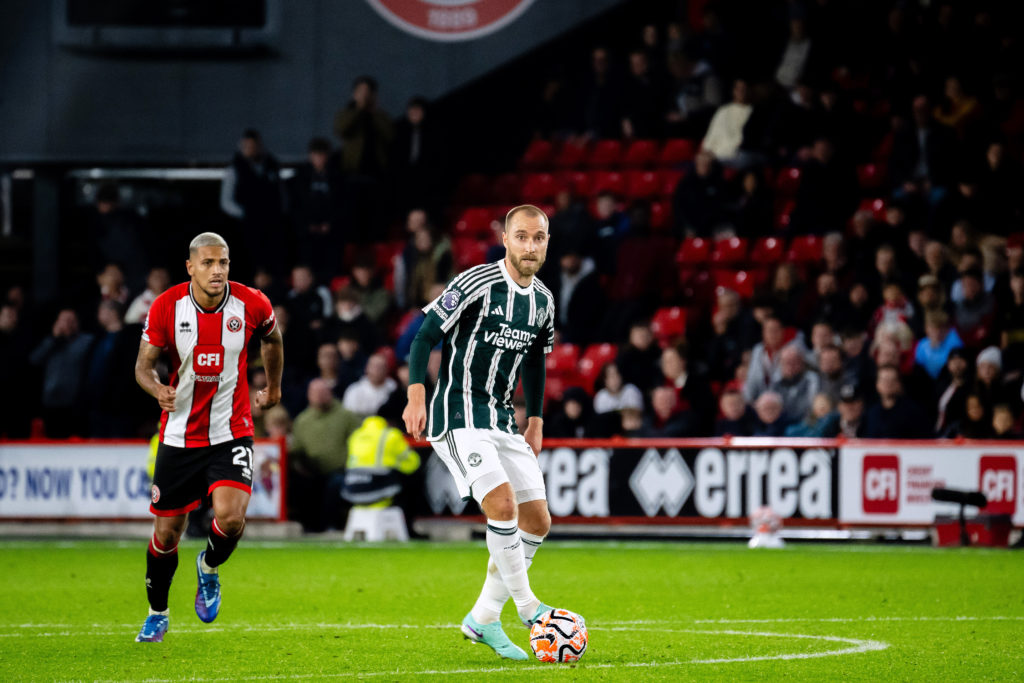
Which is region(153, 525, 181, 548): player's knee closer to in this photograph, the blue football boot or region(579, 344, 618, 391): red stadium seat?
the blue football boot

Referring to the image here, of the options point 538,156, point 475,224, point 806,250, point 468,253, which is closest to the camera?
point 806,250

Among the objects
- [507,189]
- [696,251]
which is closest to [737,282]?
[696,251]

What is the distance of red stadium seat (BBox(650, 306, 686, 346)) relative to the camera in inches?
729

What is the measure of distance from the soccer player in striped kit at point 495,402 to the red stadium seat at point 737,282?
11.3m

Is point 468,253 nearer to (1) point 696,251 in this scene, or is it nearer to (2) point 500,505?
(1) point 696,251

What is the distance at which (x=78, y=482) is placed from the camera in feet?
Result: 55.5

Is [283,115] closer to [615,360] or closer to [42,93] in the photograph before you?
[42,93]

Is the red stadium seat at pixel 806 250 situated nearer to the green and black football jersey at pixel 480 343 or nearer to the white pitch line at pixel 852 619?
the white pitch line at pixel 852 619

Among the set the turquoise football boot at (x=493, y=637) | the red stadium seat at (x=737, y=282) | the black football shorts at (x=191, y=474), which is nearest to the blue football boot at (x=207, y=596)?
the black football shorts at (x=191, y=474)

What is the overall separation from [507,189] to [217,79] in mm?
4051

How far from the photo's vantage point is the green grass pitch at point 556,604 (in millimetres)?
7312

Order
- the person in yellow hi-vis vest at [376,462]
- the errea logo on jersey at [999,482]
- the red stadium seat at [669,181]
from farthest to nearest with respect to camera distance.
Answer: the red stadium seat at [669,181] → the person in yellow hi-vis vest at [376,462] → the errea logo on jersey at [999,482]

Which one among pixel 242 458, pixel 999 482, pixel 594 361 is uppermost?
pixel 594 361

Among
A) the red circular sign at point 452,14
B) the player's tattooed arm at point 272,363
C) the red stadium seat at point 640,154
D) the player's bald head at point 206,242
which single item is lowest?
the player's tattooed arm at point 272,363
